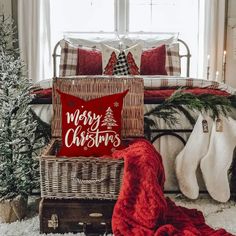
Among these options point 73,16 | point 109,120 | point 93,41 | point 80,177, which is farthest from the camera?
point 73,16

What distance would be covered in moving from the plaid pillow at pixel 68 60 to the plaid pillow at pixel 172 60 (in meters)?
0.89

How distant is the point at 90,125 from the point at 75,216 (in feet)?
1.55

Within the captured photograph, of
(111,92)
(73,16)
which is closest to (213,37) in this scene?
(73,16)

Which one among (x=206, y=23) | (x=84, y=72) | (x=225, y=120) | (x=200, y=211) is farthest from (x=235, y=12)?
(x=200, y=211)

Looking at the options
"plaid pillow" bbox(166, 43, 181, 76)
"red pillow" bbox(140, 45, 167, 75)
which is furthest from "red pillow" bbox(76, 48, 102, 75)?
"plaid pillow" bbox(166, 43, 181, 76)

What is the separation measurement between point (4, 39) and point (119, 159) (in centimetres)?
289

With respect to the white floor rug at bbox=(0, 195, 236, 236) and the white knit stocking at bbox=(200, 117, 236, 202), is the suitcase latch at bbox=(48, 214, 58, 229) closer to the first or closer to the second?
the white floor rug at bbox=(0, 195, 236, 236)

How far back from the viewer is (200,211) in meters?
2.46

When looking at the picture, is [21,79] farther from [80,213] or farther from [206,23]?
[206,23]

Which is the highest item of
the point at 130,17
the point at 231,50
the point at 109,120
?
the point at 130,17

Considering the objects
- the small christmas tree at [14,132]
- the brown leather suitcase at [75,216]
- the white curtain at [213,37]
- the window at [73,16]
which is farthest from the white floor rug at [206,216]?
the window at [73,16]

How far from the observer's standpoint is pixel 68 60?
13.1 ft

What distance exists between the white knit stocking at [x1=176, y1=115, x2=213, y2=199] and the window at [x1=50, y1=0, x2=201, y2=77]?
2244 millimetres

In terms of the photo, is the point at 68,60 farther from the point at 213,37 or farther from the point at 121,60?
the point at 213,37
